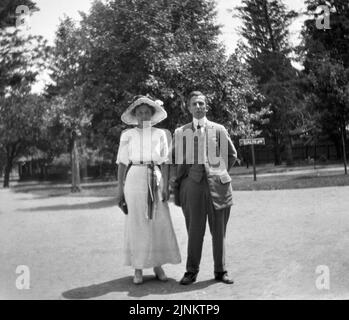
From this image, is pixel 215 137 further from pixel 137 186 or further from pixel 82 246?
pixel 82 246

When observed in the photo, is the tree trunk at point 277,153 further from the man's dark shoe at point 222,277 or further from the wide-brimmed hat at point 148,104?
the man's dark shoe at point 222,277

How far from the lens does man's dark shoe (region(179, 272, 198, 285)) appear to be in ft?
16.6

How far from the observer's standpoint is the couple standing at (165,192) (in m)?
5.22

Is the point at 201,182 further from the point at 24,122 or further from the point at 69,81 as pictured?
the point at 24,122

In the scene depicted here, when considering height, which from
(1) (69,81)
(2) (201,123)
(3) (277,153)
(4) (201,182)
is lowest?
(4) (201,182)

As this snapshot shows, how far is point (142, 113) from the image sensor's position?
547cm

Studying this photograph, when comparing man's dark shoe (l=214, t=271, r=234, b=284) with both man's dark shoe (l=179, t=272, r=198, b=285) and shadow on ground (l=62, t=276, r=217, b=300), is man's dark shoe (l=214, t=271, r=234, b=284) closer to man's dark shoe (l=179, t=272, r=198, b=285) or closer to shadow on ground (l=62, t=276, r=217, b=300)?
shadow on ground (l=62, t=276, r=217, b=300)

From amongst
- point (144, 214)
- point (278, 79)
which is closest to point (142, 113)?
point (144, 214)

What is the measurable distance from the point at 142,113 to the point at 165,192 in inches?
34.6

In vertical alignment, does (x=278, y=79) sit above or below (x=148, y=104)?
above

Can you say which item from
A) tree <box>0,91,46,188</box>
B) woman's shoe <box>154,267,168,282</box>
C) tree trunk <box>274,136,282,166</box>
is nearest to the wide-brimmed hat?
woman's shoe <box>154,267,168,282</box>

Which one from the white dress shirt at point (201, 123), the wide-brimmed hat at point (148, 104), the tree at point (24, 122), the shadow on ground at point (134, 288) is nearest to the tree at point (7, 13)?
the wide-brimmed hat at point (148, 104)

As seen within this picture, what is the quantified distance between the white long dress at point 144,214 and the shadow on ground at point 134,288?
8.0 inches

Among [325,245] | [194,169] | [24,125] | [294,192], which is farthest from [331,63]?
[24,125]
